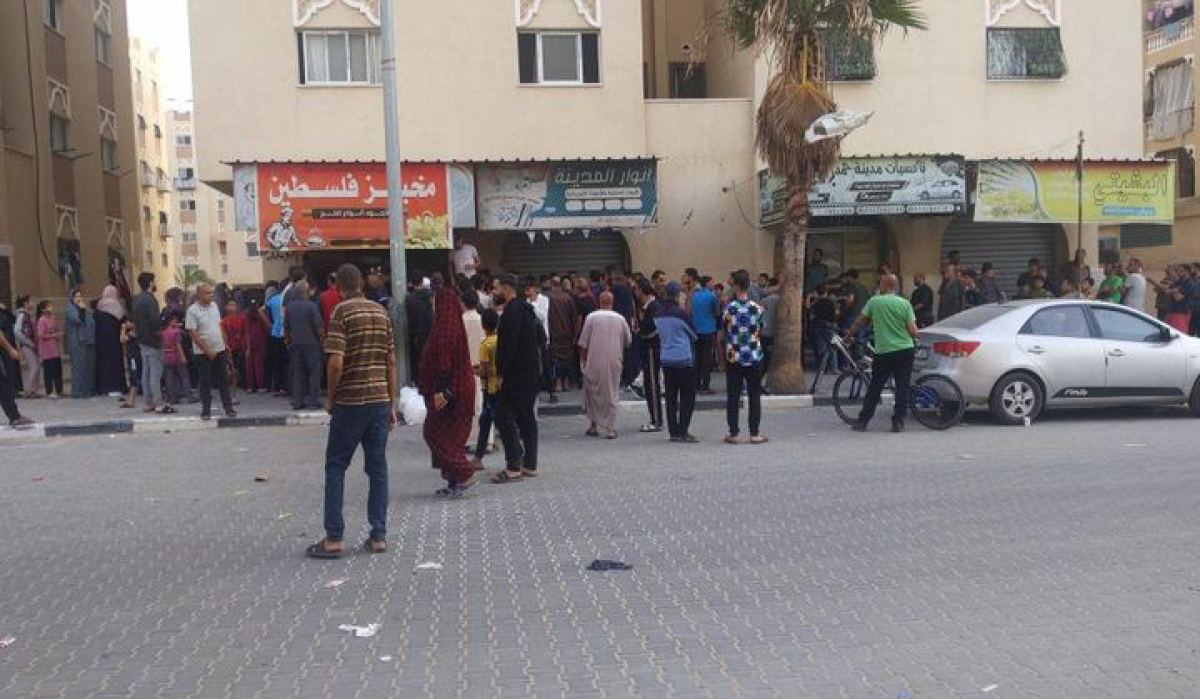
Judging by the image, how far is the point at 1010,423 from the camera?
1248 cm

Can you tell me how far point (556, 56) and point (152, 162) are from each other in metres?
47.8

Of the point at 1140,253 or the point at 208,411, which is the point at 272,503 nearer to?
the point at 208,411

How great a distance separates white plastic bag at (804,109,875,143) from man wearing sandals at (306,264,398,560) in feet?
30.5

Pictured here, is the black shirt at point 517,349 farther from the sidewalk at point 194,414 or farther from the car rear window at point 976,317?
the car rear window at point 976,317

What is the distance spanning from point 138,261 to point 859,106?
942 inches

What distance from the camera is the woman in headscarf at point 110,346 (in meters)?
17.2

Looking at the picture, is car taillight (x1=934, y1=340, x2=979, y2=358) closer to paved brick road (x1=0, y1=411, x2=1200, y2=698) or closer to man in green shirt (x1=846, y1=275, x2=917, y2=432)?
man in green shirt (x1=846, y1=275, x2=917, y2=432)

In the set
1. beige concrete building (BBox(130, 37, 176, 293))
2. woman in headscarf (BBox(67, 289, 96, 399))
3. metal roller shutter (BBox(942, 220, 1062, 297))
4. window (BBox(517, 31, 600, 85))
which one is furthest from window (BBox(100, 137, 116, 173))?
beige concrete building (BBox(130, 37, 176, 293))

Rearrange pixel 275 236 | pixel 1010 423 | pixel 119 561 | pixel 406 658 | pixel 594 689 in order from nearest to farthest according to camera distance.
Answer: pixel 594 689 → pixel 406 658 → pixel 119 561 → pixel 1010 423 → pixel 275 236

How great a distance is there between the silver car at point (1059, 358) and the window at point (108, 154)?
25.6 metres

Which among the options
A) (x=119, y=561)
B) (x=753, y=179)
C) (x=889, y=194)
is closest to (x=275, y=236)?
(x=753, y=179)

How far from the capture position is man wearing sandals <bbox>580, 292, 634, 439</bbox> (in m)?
11.7

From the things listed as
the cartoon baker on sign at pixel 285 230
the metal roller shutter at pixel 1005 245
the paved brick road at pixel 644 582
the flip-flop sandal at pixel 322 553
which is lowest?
the paved brick road at pixel 644 582

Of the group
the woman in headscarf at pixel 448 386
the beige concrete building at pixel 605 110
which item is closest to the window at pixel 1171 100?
the beige concrete building at pixel 605 110
